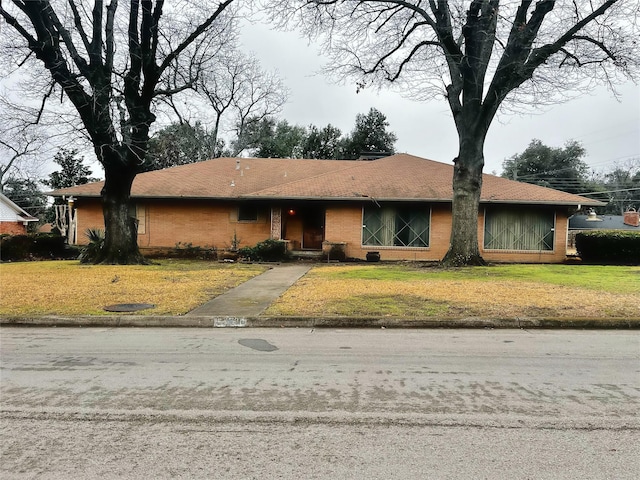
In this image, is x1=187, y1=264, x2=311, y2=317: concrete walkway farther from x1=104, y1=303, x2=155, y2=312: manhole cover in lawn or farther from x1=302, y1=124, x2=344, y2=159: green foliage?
x1=302, y1=124, x2=344, y2=159: green foliage

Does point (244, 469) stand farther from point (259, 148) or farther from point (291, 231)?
point (259, 148)

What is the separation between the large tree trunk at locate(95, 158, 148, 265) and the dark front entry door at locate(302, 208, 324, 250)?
345 inches

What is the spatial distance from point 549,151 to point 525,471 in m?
58.2

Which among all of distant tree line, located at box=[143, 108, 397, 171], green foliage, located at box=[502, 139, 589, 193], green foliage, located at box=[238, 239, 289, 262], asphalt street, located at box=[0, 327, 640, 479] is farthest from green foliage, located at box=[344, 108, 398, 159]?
asphalt street, located at box=[0, 327, 640, 479]

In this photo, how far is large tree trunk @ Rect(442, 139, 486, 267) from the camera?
54.9ft

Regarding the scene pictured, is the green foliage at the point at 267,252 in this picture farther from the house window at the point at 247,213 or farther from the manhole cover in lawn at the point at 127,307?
the manhole cover in lawn at the point at 127,307

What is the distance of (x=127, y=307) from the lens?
30.2 ft

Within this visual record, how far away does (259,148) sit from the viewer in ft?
151

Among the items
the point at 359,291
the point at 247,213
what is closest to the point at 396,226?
the point at 247,213

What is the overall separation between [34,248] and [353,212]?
14.1 metres

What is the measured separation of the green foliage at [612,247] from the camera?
19.6 m

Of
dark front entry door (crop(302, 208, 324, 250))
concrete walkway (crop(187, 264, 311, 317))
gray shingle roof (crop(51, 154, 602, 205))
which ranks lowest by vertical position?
concrete walkway (crop(187, 264, 311, 317))

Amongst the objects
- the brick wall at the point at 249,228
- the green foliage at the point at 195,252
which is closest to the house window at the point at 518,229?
the brick wall at the point at 249,228

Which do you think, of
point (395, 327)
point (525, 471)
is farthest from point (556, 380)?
point (395, 327)
